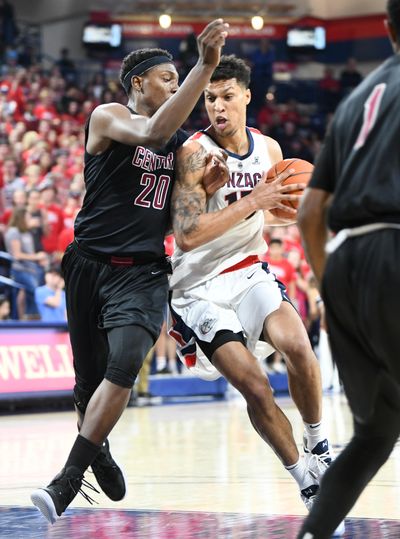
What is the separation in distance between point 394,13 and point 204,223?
7.02 ft

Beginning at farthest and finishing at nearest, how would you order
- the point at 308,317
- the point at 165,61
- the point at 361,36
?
the point at 361,36, the point at 308,317, the point at 165,61

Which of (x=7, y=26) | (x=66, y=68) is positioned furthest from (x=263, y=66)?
(x=7, y=26)

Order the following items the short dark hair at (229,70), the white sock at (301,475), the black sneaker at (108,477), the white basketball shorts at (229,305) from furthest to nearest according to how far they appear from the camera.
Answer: the short dark hair at (229,70) → the white basketball shorts at (229,305) → the black sneaker at (108,477) → the white sock at (301,475)

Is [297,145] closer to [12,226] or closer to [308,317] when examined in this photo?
[308,317]

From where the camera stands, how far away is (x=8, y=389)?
11133mm

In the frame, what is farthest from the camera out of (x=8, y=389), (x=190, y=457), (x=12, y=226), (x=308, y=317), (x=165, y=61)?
(x=308, y=317)

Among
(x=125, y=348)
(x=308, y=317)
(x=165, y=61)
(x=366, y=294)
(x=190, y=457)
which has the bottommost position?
(x=308, y=317)

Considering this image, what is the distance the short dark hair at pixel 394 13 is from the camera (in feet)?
10.7

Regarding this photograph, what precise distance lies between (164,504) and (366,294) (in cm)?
263

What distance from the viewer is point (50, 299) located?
12.1 metres

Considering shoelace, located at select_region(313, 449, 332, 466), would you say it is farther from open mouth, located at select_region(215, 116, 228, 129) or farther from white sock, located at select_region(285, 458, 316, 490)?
open mouth, located at select_region(215, 116, 228, 129)

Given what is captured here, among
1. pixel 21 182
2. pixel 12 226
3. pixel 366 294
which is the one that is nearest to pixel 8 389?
Result: pixel 12 226

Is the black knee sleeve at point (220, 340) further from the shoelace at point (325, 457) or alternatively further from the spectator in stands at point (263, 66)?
the spectator in stands at point (263, 66)

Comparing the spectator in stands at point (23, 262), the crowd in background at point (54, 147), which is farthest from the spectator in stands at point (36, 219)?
the spectator in stands at point (23, 262)
